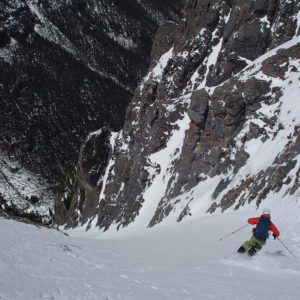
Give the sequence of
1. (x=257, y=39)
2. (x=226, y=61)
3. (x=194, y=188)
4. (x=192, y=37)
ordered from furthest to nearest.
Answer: (x=192, y=37)
(x=226, y=61)
(x=257, y=39)
(x=194, y=188)

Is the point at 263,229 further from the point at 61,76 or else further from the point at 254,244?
the point at 61,76

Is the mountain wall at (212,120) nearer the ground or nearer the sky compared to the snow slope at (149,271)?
nearer the sky

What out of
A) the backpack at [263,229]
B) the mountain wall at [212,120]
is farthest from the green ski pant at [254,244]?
the mountain wall at [212,120]

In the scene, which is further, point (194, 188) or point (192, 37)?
point (192, 37)

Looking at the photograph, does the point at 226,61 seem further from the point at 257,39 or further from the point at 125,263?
the point at 125,263

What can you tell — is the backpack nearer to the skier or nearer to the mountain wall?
the skier

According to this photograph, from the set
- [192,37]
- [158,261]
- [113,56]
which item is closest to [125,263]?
[158,261]

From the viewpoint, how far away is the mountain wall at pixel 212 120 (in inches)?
856

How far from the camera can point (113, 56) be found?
145625 millimetres

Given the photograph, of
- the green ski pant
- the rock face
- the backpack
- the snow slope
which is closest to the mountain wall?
the backpack

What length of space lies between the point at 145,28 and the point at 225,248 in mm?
162468

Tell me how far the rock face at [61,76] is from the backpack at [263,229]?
91210 mm

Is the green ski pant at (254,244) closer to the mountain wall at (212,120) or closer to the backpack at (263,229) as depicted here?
the backpack at (263,229)

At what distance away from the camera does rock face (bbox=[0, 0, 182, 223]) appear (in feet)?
344
